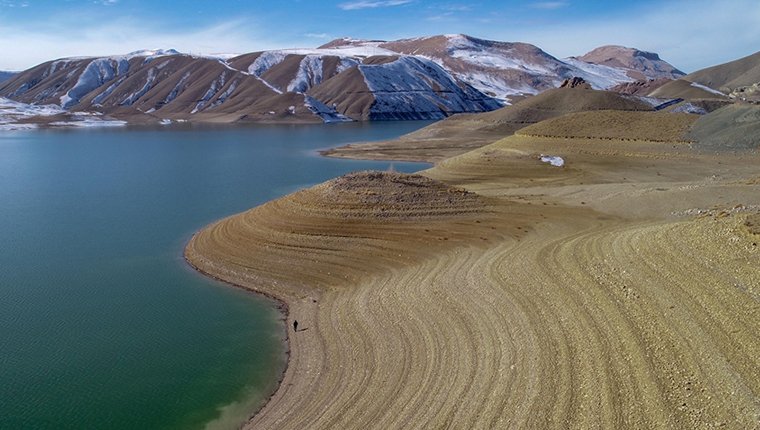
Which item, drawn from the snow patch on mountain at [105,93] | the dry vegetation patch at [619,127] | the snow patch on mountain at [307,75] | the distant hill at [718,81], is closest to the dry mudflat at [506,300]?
the dry vegetation patch at [619,127]

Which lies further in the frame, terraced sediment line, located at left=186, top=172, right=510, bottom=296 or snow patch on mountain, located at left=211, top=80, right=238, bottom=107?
snow patch on mountain, located at left=211, top=80, right=238, bottom=107

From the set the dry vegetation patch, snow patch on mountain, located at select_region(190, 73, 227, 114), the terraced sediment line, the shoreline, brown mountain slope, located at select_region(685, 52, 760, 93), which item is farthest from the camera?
snow patch on mountain, located at select_region(190, 73, 227, 114)

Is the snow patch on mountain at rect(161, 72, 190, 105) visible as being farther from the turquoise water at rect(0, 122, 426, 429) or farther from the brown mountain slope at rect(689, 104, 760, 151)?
the brown mountain slope at rect(689, 104, 760, 151)

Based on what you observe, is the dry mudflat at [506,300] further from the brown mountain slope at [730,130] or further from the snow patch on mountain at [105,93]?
the snow patch on mountain at [105,93]

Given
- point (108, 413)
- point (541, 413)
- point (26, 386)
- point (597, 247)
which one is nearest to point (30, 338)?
point (26, 386)

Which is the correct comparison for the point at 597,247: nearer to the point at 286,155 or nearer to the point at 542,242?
the point at 542,242

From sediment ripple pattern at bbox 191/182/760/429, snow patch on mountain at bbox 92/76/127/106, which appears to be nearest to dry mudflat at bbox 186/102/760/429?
sediment ripple pattern at bbox 191/182/760/429

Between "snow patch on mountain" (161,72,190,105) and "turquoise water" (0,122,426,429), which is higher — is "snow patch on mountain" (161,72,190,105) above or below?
→ above
